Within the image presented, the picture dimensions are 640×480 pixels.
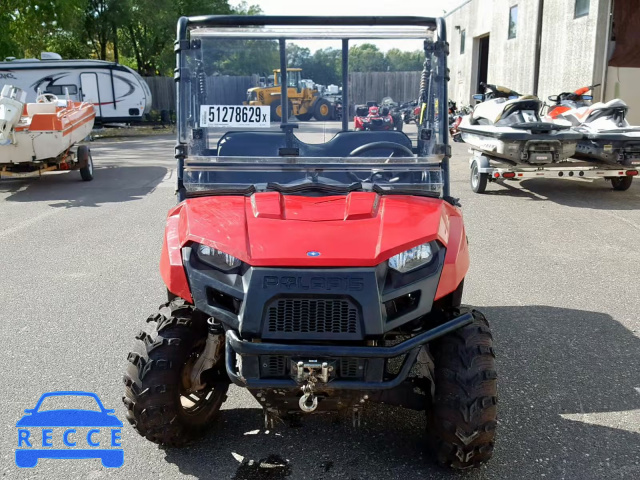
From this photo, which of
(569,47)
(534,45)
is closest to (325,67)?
(569,47)

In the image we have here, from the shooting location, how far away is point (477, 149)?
10547 millimetres

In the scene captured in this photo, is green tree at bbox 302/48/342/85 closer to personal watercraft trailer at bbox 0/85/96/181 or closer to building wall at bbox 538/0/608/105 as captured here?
personal watercraft trailer at bbox 0/85/96/181

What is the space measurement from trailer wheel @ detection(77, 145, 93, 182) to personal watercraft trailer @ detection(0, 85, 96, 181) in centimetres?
2

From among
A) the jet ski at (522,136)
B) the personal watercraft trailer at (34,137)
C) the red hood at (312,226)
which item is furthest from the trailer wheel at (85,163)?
the red hood at (312,226)

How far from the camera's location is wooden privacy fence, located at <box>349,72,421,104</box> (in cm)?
373

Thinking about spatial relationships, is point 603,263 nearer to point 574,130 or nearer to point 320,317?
point 574,130

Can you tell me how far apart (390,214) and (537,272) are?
356cm

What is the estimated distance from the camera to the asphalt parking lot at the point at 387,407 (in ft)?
10.0

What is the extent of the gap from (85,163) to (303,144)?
9346 mm

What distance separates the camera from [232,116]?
12.2ft

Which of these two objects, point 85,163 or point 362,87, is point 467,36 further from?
point 362,87

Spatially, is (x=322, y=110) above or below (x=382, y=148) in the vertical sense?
above

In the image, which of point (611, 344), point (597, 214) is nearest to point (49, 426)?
point (611, 344)

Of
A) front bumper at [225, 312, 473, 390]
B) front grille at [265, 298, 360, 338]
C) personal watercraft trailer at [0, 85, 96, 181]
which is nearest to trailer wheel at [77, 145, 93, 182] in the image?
personal watercraft trailer at [0, 85, 96, 181]
